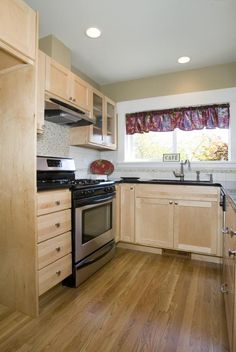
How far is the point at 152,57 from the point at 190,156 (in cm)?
141

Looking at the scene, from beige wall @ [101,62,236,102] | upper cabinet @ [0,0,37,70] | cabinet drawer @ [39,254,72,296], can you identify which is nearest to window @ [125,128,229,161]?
beige wall @ [101,62,236,102]

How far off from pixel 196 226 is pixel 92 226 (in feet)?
3.99

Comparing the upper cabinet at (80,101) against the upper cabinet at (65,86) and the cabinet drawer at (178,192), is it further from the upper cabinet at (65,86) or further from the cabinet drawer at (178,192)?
the cabinet drawer at (178,192)

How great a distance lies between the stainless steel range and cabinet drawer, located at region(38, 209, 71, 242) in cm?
7

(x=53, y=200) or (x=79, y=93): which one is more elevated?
(x=79, y=93)

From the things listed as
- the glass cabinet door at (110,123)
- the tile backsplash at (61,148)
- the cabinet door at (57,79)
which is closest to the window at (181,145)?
the glass cabinet door at (110,123)

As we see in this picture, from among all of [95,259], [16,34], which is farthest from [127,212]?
[16,34]

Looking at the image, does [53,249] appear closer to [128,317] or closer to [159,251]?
[128,317]

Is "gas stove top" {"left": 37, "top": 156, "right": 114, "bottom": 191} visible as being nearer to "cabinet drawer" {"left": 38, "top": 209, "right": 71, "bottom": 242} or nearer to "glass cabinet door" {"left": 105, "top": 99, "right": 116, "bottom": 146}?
"cabinet drawer" {"left": 38, "top": 209, "right": 71, "bottom": 242}

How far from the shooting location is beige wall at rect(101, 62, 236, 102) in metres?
2.88

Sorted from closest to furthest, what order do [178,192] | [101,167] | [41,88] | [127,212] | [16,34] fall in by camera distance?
[16,34] → [41,88] → [178,192] → [127,212] → [101,167]

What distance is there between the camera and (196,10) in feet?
6.34

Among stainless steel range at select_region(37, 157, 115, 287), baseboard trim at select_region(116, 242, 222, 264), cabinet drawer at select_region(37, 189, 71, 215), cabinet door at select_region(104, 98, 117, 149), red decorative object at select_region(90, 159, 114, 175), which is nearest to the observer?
cabinet drawer at select_region(37, 189, 71, 215)

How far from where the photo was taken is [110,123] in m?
3.34
